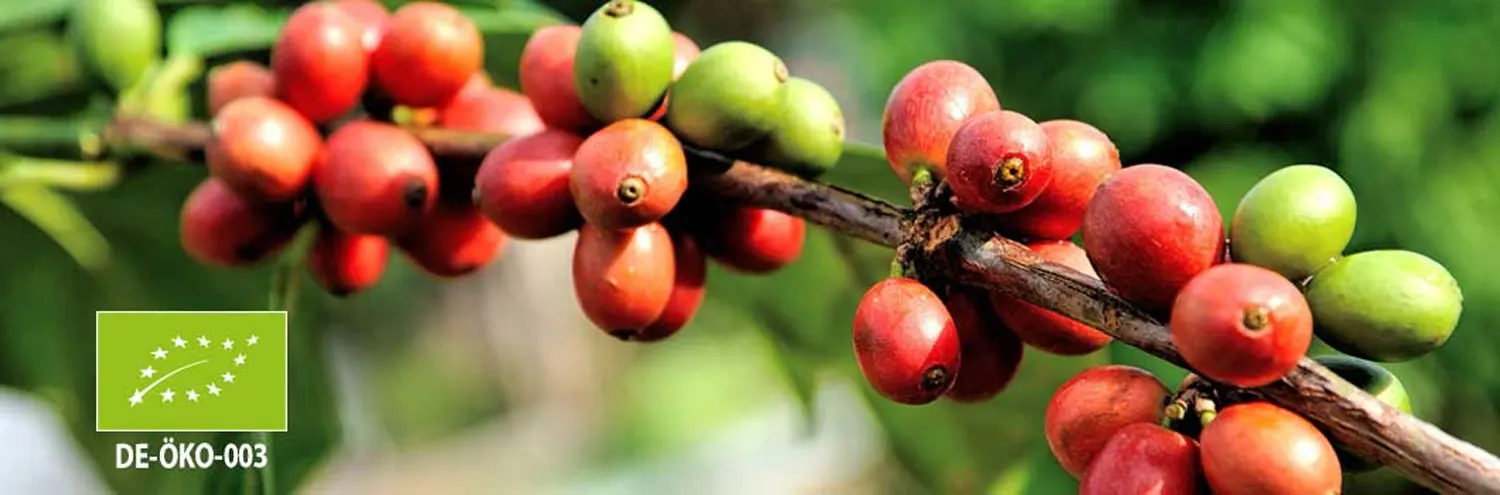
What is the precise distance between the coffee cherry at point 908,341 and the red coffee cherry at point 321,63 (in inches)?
13.1

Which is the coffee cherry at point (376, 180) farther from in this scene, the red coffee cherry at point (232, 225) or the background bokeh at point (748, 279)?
the background bokeh at point (748, 279)

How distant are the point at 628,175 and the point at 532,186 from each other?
64 mm

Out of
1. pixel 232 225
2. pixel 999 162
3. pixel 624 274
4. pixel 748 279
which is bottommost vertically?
pixel 748 279

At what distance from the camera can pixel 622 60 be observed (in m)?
0.54

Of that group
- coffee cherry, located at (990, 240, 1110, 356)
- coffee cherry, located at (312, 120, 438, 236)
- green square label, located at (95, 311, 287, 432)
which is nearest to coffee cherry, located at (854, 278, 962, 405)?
coffee cherry, located at (990, 240, 1110, 356)

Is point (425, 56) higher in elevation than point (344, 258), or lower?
higher

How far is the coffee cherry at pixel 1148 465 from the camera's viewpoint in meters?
0.41

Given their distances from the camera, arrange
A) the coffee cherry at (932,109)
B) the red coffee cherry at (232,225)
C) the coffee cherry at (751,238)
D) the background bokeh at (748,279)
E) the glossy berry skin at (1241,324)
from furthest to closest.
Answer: the background bokeh at (748,279) → the red coffee cherry at (232,225) → the coffee cherry at (751,238) → the coffee cherry at (932,109) → the glossy berry skin at (1241,324)

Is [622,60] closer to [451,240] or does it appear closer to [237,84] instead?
[451,240]

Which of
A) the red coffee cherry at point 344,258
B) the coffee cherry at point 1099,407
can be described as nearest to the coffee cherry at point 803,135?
the coffee cherry at point 1099,407

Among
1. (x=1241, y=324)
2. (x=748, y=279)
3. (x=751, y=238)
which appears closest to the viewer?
(x=1241, y=324)

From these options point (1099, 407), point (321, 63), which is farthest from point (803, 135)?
point (321, 63)

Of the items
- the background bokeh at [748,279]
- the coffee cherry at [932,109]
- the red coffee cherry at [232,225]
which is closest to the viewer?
the coffee cherry at [932,109]

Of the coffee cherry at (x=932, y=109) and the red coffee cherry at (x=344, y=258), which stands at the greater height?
the coffee cherry at (x=932, y=109)
